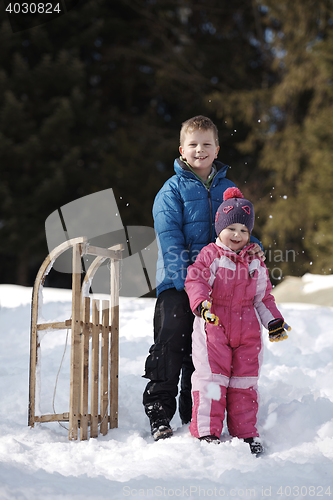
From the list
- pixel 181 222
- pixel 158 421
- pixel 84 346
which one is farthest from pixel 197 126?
pixel 158 421

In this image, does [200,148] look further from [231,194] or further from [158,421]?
[158,421]

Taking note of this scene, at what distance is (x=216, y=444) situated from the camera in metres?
2.29

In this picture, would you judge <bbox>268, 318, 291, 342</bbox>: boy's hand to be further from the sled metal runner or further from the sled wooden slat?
the sled wooden slat

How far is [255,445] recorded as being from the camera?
7.86 ft

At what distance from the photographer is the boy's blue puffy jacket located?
267 cm

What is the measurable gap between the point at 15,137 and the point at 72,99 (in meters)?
1.57

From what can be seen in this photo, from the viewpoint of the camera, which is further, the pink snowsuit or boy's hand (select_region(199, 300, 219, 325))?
the pink snowsuit

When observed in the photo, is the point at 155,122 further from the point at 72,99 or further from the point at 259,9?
the point at 259,9

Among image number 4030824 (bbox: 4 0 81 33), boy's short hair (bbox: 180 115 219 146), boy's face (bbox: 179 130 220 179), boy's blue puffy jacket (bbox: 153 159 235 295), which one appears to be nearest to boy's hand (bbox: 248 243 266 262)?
boy's blue puffy jacket (bbox: 153 159 235 295)

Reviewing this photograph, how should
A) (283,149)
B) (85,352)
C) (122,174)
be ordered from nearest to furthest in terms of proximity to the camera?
1. (85,352)
2. (283,149)
3. (122,174)

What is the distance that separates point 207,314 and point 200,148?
A: 94 centimetres

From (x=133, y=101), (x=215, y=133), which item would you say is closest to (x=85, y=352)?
(x=215, y=133)

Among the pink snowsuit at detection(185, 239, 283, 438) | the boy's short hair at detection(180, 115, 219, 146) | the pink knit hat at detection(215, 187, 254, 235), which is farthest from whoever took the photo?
the boy's short hair at detection(180, 115, 219, 146)

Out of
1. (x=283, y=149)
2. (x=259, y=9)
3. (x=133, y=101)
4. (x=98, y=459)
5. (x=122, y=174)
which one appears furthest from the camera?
(x=133, y=101)
